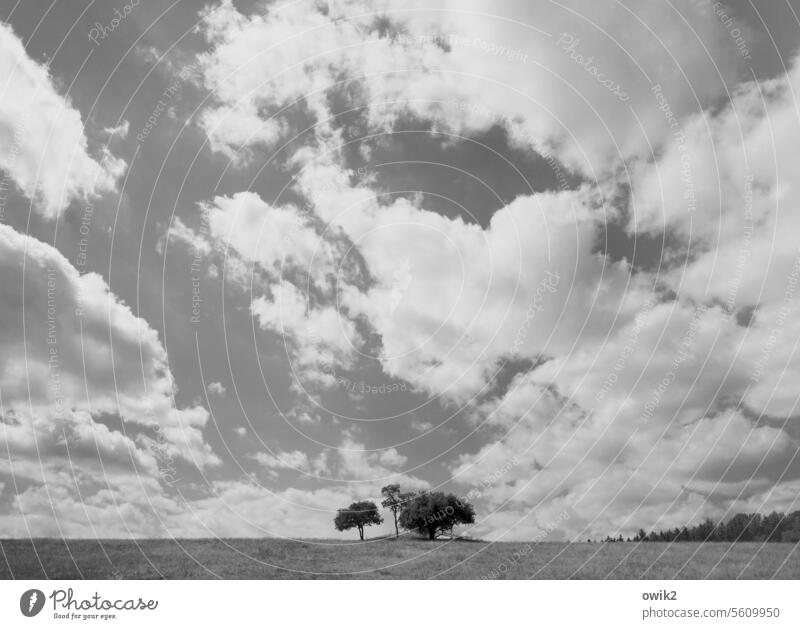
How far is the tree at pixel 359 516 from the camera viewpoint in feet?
86.0

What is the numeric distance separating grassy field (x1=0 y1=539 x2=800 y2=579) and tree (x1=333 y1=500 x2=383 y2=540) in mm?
768

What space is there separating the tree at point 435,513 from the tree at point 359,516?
1918 mm

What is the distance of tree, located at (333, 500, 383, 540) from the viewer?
2620 centimetres
